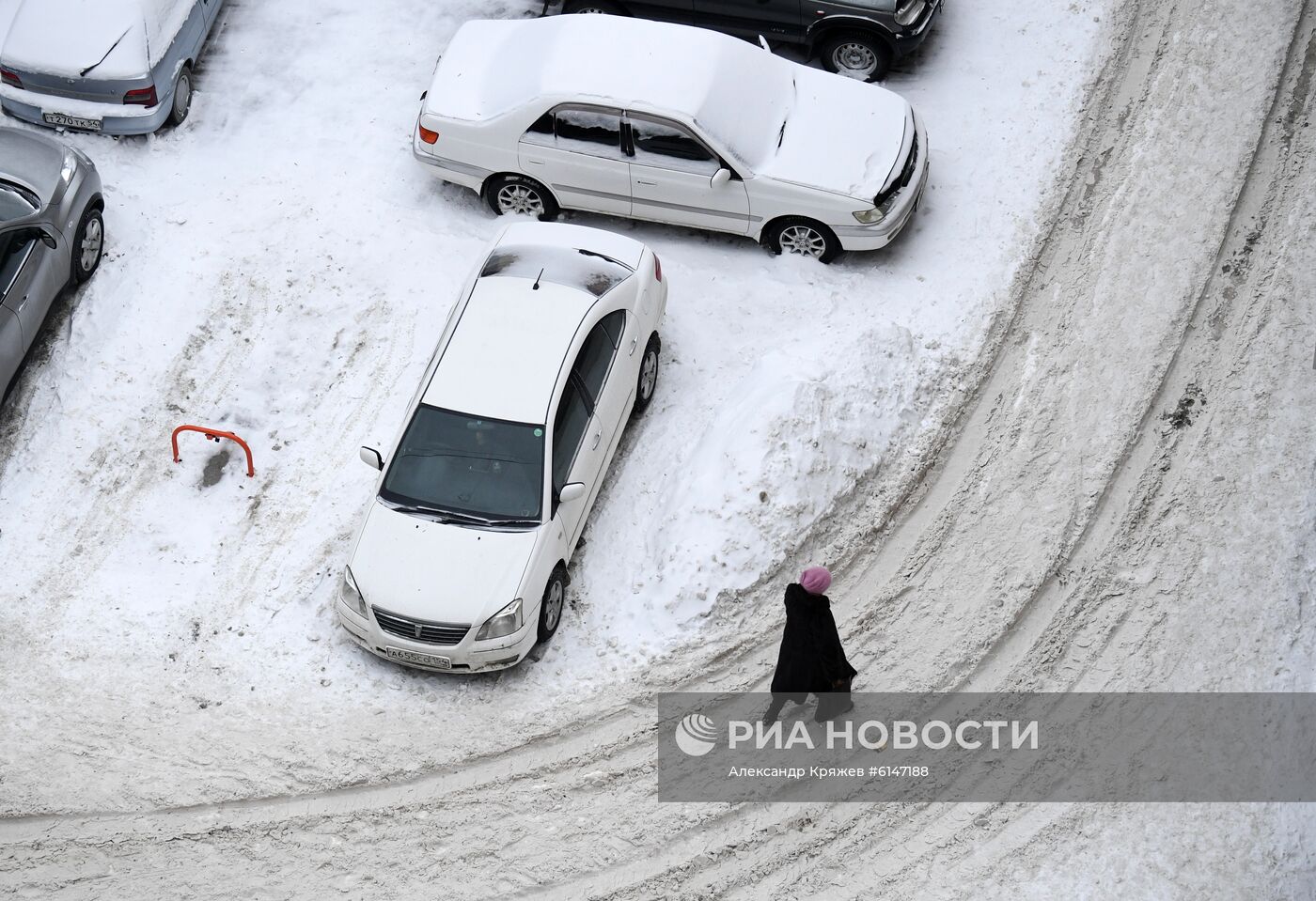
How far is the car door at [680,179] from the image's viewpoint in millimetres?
11453

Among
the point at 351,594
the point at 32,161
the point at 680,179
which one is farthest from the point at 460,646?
the point at 32,161

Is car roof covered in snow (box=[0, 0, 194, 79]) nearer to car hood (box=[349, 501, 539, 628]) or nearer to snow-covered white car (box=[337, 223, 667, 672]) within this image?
snow-covered white car (box=[337, 223, 667, 672])

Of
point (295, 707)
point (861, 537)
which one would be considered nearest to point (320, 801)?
point (295, 707)

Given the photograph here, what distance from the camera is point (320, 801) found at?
9.20 meters

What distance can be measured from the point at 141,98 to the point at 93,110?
19.3 inches

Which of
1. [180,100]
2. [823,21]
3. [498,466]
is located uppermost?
[823,21]

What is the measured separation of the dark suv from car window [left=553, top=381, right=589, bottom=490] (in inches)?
201

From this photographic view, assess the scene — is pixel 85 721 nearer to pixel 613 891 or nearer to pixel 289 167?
pixel 613 891

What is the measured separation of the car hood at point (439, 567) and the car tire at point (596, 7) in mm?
6354

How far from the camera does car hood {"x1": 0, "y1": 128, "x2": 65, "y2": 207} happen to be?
11.4 metres

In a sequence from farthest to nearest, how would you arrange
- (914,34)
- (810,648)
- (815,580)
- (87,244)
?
(914,34) < (87,244) < (810,648) < (815,580)

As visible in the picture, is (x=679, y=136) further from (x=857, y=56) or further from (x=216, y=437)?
(x=216, y=437)

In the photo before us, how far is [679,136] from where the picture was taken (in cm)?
1145

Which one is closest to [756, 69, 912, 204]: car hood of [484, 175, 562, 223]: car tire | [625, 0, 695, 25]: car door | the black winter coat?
[625, 0, 695, 25]: car door
